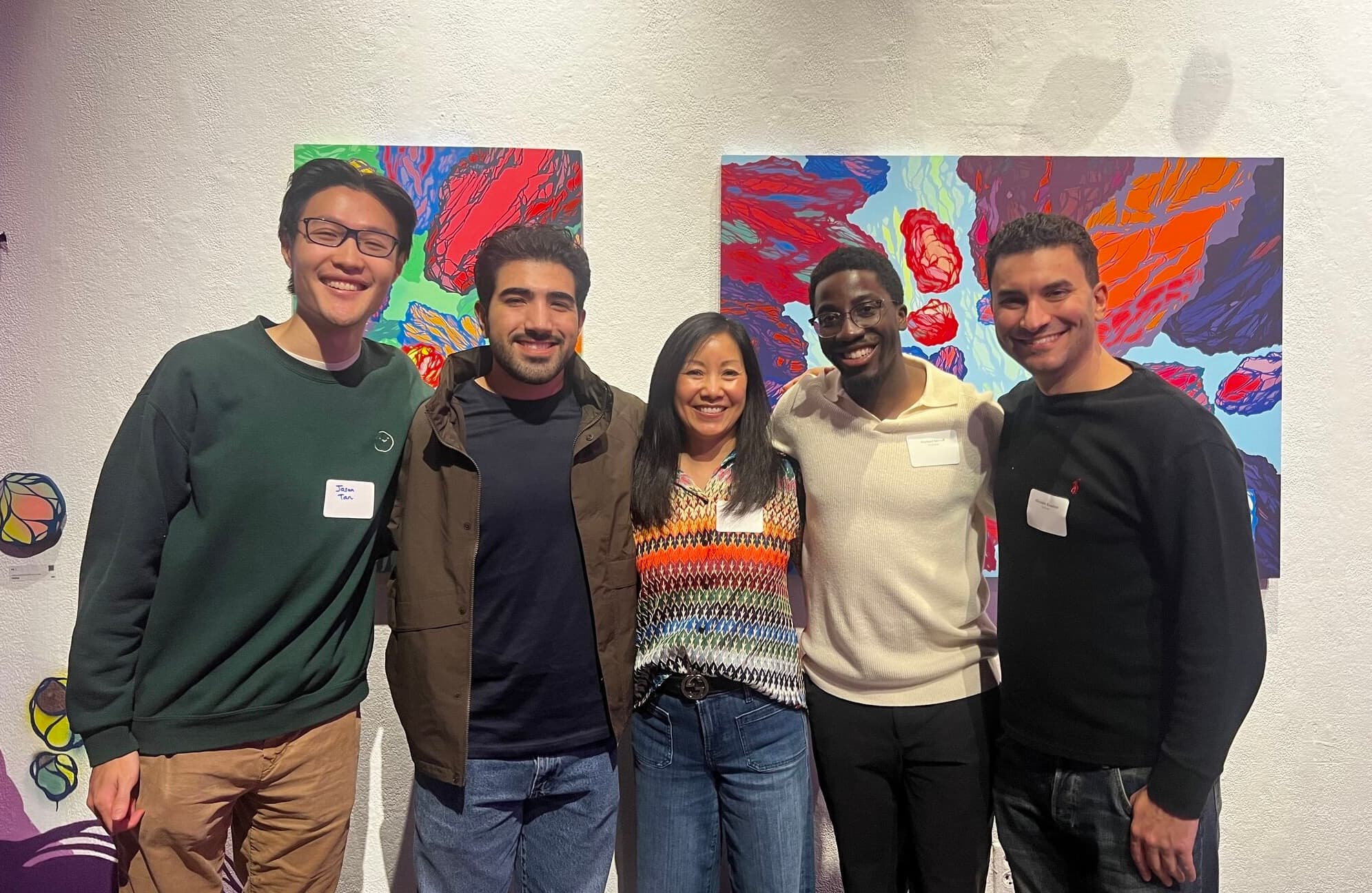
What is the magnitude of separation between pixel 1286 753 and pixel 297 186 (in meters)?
3.24

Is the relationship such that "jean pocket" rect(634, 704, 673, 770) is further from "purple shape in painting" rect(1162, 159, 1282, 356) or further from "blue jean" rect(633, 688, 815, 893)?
"purple shape in painting" rect(1162, 159, 1282, 356)

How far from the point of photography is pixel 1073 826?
1.46 meters

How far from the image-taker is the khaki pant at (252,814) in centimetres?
154

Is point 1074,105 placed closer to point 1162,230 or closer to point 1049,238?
point 1162,230

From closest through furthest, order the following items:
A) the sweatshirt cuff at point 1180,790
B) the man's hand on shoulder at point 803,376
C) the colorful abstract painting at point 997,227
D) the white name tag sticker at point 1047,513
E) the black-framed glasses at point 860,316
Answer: the sweatshirt cuff at point 1180,790 → the white name tag sticker at point 1047,513 → the black-framed glasses at point 860,316 → the man's hand on shoulder at point 803,376 → the colorful abstract painting at point 997,227

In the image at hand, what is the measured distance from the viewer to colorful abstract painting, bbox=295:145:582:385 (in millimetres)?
2070

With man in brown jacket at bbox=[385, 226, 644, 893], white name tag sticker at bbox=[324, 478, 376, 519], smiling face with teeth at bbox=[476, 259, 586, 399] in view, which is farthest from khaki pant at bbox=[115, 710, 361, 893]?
smiling face with teeth at bbox=[476, 259, 586, 399]

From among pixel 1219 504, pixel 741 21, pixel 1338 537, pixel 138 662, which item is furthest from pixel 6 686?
pixel 1338 537

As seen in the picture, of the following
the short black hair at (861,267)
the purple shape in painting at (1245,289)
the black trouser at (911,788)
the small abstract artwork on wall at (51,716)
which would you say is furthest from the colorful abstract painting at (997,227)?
the small abstract artwork on wall at (51,716)

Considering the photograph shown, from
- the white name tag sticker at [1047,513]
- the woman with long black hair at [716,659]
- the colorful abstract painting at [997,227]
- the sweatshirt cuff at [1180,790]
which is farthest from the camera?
the colorful abstract painting at [997,227]

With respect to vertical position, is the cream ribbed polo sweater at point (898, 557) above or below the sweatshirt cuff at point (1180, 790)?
above

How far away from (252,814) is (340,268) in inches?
50.4

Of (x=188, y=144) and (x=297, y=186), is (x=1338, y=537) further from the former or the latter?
(x=188, y=144)

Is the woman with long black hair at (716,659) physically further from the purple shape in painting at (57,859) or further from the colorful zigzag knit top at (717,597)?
the purple shape in painting at (57,859)
